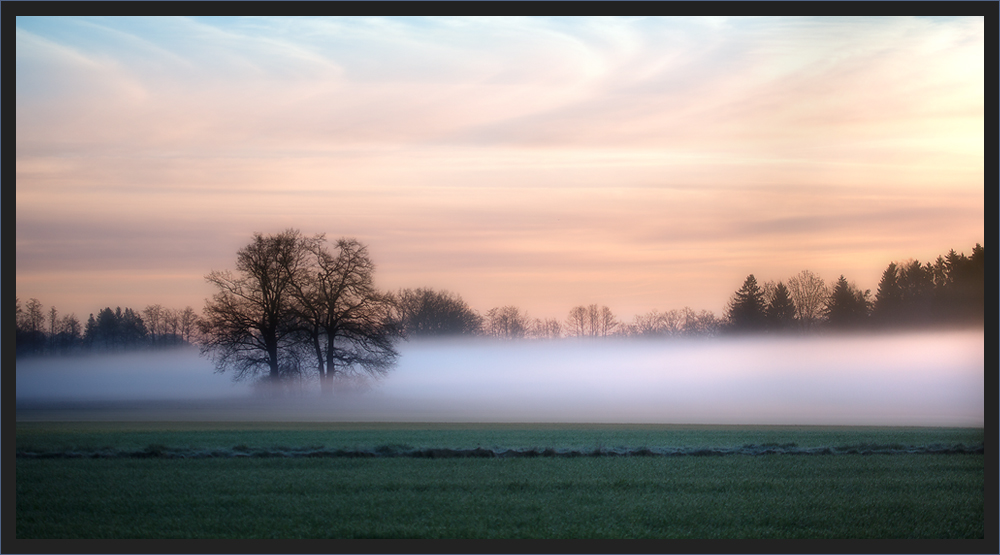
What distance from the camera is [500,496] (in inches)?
510

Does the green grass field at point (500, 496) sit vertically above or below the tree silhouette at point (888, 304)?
below

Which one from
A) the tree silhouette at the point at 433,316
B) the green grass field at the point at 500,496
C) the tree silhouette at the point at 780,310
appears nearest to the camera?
the green grass field at the point at 500,496

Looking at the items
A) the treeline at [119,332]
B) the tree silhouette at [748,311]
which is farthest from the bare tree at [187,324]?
the tree silhouette at [748,311]

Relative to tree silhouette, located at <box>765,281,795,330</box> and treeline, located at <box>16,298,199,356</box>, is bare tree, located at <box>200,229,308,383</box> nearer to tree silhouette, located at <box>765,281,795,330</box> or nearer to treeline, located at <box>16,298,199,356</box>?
treeline, located at <box>16,298,199,356</box>

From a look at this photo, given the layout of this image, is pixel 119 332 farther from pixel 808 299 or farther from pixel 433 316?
pixel 808 299

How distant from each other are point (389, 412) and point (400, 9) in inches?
862

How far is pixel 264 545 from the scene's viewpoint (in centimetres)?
1073

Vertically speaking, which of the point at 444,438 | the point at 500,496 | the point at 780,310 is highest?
the point at 780,310

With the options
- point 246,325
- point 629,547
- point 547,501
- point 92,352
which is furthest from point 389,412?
point 629,547

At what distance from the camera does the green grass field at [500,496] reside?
11.3 meters

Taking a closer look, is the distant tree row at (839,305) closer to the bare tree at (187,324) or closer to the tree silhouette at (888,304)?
the tree silhouette at (888,304)

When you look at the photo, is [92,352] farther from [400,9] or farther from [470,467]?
[400,9]

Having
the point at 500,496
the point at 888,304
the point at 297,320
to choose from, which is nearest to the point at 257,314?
the point at 297,320

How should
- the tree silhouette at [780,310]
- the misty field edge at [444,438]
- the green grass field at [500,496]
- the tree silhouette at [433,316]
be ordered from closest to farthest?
the green grass field at [500,496] → the misty field edge at [444,438] → the tree silhouette at [433,316] → the tree silhouette at [780,310]
